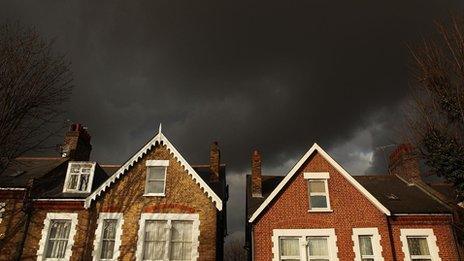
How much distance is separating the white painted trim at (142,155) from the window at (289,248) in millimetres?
3974

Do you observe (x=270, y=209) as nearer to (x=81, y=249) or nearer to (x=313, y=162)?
(x=313, y=162)

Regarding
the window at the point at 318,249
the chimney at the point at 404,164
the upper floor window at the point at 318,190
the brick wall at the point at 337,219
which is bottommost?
the window at the point at 318,249

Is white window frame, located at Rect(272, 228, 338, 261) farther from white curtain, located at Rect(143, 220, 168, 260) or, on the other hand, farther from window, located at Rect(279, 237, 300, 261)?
white curtain, located at Rect(143, 220, 168, 260)

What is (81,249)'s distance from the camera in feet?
67.6

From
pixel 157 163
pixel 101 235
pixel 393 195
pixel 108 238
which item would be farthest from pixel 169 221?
pixel 393 195

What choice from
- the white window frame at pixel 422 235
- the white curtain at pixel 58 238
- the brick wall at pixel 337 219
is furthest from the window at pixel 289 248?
the white curtain at pixel 58 238

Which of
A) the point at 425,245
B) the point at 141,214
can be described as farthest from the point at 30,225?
the point at 425,245

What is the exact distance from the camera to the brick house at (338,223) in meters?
20.9

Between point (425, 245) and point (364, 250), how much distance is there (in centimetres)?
356

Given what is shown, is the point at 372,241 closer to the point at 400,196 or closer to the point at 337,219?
the point at 337,219

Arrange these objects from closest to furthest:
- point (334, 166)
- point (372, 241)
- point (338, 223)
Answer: point (372, 241), point (338, 223), point (334, 166)

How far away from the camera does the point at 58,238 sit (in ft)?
69.2

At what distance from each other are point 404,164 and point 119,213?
19310 mm

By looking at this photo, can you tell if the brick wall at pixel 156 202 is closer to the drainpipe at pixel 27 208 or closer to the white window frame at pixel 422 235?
the drainpipe at pixel 27 208
